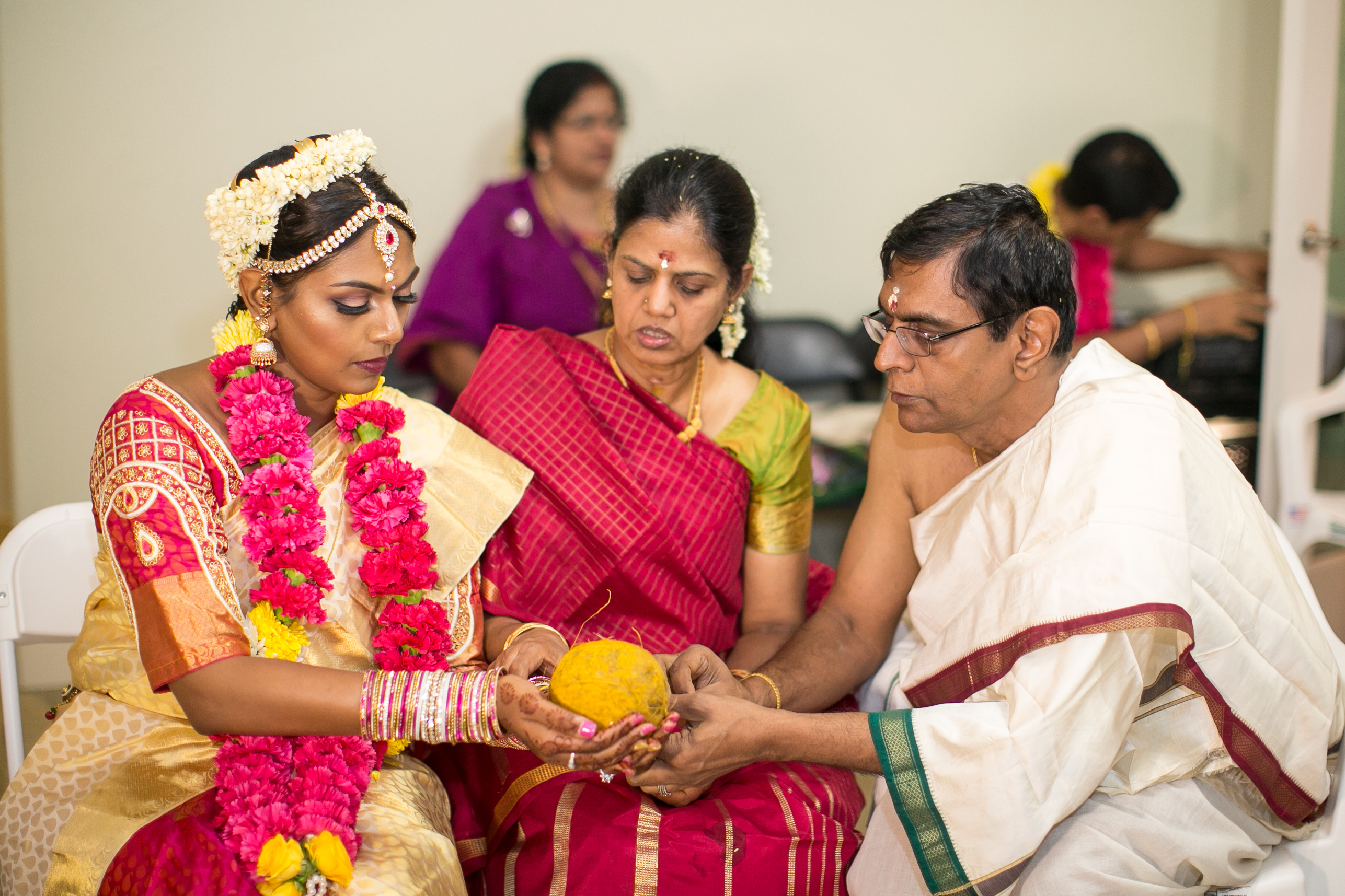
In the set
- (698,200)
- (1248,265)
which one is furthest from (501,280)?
(1248,265)

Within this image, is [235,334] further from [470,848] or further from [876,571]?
[876,571]

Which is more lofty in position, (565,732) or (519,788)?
(565,732)

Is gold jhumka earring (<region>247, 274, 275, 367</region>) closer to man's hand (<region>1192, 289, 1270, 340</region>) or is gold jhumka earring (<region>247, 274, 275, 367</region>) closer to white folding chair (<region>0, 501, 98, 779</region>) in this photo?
white folding chair (<region>0, 501, 98, 779</region>)

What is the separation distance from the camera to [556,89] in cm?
→ 415

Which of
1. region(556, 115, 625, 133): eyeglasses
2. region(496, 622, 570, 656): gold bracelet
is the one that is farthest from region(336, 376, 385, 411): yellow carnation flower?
region(556, 115, 625, 133): eyeglasses

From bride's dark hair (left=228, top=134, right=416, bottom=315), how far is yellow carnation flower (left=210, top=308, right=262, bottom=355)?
0.13 m

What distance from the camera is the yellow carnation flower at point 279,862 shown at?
1.60m

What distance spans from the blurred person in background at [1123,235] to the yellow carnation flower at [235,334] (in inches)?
135

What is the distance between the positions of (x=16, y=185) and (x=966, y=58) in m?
4.28

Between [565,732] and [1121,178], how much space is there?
3855mm

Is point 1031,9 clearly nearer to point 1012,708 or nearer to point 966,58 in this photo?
point 966,58

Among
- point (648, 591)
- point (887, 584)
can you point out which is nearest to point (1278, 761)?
point (887, 584)

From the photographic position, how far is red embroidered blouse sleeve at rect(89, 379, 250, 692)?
5.47 feet

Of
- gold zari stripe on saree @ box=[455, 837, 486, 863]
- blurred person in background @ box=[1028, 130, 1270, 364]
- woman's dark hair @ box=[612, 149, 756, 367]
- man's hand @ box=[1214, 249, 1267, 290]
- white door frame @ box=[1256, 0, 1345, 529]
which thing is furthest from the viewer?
man's hand @ box=[1214, 249, 1267, 290]
